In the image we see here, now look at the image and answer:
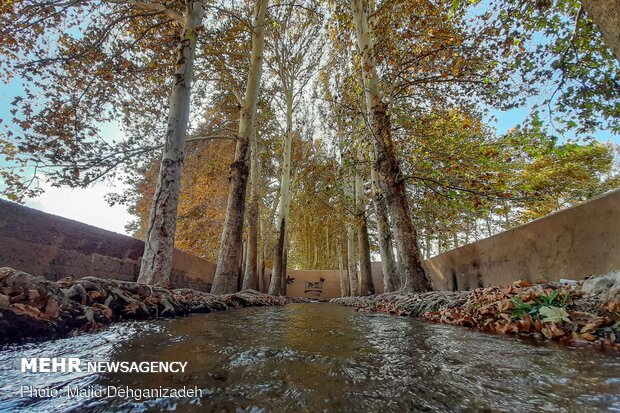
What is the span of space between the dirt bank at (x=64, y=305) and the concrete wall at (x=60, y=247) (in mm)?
1740

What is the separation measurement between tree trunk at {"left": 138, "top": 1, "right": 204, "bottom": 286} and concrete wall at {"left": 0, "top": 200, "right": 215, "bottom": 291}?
85 cm

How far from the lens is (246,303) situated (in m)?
5.61

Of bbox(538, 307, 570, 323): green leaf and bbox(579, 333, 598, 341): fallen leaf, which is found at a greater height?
bbox(538, 307, 570, 323): green leaf

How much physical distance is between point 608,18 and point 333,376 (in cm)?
426

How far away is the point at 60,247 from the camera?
3969 millimetres

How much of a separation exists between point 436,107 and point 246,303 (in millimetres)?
7575

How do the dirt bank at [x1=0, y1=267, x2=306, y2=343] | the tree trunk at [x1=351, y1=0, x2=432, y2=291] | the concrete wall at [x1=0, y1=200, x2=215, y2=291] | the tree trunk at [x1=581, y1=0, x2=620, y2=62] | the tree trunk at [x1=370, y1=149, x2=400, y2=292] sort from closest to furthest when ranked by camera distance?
the dirt bank at [x1=0, y1=267, x2=306, y2=343]
the tree trunk at [x1=581, y1=0, x2=620, y2=62]
the concrete wall at [x1=0, y1=200, x2=215, y2=291]
the tree trunk at [x1=351, y1=0, x2=432, y2=291]
the tree trunk at [x1=370, y1=149, x2=400, y2=292]

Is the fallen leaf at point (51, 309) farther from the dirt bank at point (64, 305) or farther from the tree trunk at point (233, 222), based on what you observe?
the tree trunk at point (233, 222)

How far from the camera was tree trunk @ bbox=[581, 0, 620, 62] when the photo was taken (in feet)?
8.98

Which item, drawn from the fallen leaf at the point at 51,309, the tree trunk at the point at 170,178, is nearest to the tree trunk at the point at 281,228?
the tree trunk at the point at 170,178

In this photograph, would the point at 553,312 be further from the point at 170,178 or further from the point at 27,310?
the point at 170,178

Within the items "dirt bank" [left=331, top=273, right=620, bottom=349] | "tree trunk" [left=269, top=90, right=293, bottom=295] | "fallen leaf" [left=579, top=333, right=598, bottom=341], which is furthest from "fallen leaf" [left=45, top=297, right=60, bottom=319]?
"tree trunk" [left=269, top=90, right=293, bottom=295]

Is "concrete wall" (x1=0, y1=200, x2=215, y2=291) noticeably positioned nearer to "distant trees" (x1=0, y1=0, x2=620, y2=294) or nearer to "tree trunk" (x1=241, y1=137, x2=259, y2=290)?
"distant trees" (x1=0, y1=0, x2=620, y2=294)

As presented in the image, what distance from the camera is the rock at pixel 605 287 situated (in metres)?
2.04
